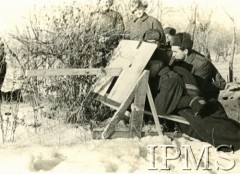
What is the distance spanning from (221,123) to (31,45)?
2.64 meters

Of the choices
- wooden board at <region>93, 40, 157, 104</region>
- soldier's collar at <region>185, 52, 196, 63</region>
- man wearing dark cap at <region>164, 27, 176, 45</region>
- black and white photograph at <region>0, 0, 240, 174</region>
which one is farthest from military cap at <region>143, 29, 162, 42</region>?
man wearing dark cap at <region>164, 27, 176, 45</region>

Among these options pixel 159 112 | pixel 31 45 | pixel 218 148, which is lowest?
pixel 218 148

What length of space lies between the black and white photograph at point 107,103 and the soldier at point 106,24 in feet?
0.07

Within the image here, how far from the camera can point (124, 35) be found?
23.2 ft

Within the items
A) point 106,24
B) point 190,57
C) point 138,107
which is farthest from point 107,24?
point 138,107

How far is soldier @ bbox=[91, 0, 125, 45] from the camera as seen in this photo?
21.3 feet

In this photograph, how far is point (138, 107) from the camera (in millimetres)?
5613

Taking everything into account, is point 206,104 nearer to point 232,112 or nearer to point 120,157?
point 120,157

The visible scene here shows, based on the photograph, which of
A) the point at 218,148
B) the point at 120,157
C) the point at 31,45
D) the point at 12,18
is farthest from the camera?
the point at 12,18

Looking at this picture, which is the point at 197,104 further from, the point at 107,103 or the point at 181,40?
the point at 181,40

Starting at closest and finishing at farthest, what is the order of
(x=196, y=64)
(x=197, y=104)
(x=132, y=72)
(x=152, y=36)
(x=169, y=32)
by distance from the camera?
(x=197, y=104) → (x=132, y=72) → (x=152, y=36) → (x=196, y=64) → (x=169, y=32)

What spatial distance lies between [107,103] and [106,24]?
1.53 metres

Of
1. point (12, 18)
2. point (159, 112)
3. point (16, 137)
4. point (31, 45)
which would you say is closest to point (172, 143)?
point (159, 112)

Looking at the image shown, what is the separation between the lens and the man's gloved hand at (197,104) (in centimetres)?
547
